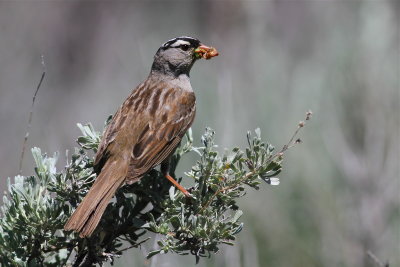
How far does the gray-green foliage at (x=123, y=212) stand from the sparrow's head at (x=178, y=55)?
1.34m

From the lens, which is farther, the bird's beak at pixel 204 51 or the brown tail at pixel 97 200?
the bird's beak at pixel 204 51

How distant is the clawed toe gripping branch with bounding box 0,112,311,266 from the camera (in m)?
2.94

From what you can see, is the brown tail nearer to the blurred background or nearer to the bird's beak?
the blurred background

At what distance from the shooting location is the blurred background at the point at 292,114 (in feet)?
19.5

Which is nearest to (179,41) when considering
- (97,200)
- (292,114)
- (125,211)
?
(125,211)

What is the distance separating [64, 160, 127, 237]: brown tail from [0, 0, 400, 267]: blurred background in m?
0.44

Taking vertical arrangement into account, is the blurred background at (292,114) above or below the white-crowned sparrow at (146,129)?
below

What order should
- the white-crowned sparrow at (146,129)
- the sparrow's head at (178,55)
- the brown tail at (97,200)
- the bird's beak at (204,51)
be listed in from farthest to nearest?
the sparrow's head at (178,55)
the bird's beak at (204,51)
the white-crowned sparrow at (146,129)
the brown tail at (97,200)

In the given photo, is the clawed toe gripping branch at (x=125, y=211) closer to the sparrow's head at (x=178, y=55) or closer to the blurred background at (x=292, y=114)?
the blurred background at (x=292, y=114)

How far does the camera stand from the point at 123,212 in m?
3.32

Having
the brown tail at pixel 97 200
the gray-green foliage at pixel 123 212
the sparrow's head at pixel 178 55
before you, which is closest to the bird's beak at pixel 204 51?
the sparrow's head at pixel 178 55

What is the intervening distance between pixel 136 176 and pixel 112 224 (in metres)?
0.30

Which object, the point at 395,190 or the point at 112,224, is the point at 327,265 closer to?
the point at 395,190

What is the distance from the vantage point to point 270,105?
7672 millimetres
